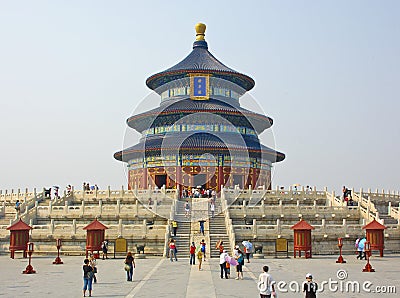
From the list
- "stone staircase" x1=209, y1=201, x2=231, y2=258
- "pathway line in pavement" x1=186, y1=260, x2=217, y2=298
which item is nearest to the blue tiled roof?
"stone staircase" x1=209, y1=201, x2=231, y2=258

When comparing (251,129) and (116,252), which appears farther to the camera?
(251,129)

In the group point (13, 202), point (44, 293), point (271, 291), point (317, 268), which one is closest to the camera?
point (271, 291)

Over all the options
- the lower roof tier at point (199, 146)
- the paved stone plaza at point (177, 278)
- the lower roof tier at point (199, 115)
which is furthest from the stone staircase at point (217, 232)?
the lower roof tier at point (199, 115)

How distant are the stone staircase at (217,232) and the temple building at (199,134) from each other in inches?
704

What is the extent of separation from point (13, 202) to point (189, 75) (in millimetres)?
23625

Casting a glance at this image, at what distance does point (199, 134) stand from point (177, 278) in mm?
37360

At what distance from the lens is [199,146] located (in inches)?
2248

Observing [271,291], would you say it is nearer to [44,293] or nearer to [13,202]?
[44,293]

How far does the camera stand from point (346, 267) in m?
27.3

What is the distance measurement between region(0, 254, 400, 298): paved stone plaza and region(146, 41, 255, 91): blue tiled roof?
114 feet

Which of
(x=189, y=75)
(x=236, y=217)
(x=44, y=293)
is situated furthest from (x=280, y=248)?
(x=189, y=75)

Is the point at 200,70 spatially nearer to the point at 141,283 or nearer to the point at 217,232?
the point at 217,232

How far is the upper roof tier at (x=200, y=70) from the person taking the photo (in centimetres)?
6362

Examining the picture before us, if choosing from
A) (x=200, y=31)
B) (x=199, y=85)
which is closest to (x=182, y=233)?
(x=199, y=85)
